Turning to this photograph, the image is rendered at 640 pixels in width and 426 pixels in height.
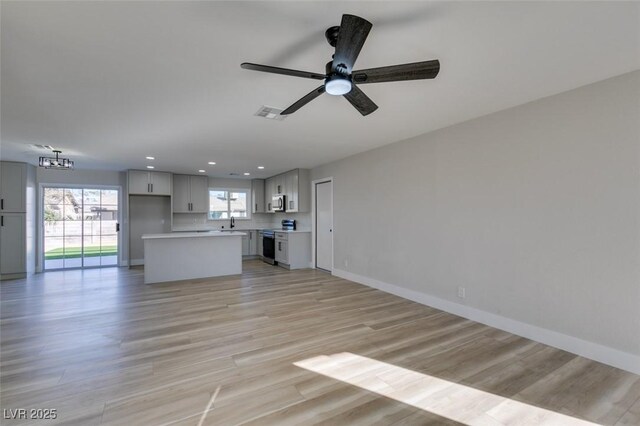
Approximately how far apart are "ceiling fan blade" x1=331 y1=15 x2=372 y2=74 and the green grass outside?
822cm

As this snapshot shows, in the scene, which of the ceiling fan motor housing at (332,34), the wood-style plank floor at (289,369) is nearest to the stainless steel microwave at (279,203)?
the wood-style plank floor at (289,369)

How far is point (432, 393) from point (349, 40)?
244 cm

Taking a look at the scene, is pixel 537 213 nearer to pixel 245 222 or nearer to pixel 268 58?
pixel 268 58

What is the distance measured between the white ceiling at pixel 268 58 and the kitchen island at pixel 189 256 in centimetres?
239

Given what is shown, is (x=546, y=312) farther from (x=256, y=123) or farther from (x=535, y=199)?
(x=256, y=123)

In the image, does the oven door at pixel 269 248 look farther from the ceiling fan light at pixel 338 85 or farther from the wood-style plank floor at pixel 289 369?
the ceiling fan light at pixel 338 85

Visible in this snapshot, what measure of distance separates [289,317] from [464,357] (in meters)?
2.00

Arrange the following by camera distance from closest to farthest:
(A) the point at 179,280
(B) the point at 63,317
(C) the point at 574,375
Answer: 1. (C) the point at 574,375
2. (B) the point at 63,317
3. (A) the point at 179,280

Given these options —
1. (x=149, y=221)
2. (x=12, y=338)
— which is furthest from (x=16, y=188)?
(x=12, y=338)

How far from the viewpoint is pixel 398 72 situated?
1743 millimetres

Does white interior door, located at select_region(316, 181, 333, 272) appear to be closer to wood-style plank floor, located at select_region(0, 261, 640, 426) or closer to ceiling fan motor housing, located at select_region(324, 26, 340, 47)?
wood-style plank floor, located at select_region(0, 261, 640, 426)

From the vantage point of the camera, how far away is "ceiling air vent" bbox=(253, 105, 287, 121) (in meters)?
3.10

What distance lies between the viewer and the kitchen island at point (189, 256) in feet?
17.6

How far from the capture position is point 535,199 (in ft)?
9.55
